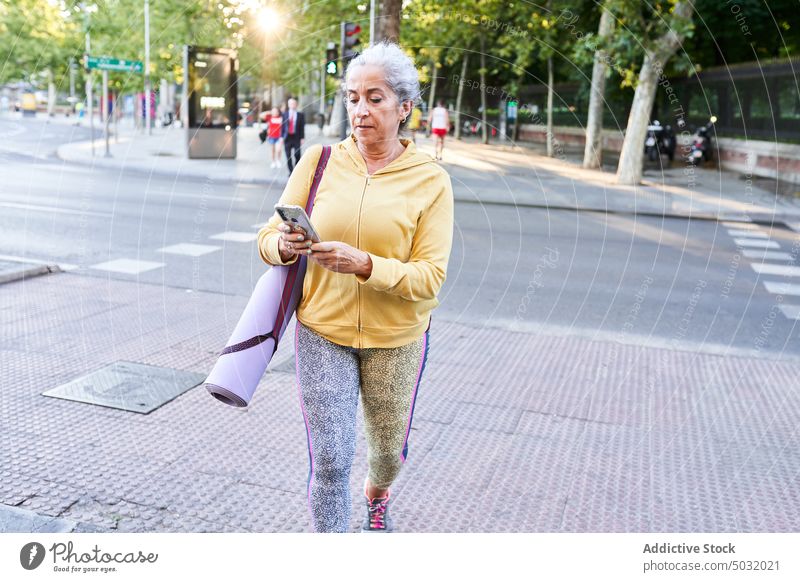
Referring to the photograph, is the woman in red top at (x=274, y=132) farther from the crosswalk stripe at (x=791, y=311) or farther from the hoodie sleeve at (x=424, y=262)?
the hoodie sleeve at (x=424, y=262)

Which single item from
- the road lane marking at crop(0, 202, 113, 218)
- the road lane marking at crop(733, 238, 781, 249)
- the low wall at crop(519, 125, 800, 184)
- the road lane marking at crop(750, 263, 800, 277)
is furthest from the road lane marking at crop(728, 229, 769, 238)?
the road lane marking at crop(0, 202, 113, 218)

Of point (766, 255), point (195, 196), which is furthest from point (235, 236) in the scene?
point (766, 255)

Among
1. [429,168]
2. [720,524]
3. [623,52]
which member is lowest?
[720,524]

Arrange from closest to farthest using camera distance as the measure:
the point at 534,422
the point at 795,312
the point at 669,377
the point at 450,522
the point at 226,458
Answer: the point at 450,522, the point at 226,458, the point at 534,422, the point at 669,377, the point at 795,312

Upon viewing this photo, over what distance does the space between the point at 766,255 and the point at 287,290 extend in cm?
1028

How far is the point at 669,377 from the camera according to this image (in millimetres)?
6117

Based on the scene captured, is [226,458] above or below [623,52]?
below

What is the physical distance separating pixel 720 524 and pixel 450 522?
127cm

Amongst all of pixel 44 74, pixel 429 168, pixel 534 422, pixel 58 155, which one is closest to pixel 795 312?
pixel 534 422

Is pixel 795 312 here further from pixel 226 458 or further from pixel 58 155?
pixel 58 155

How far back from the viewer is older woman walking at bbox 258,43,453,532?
2787 mm

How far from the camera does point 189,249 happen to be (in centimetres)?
1049

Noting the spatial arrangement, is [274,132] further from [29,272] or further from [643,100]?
[29,272]

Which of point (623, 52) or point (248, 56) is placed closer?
point (623, 52)
